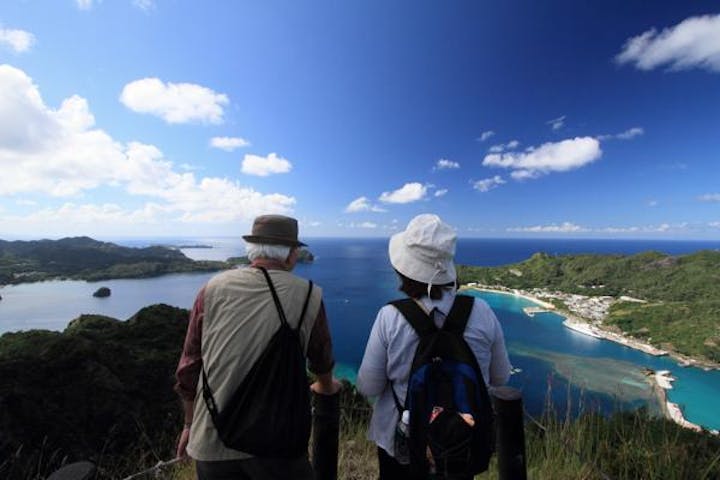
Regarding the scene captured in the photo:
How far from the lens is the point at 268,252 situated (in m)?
1.47

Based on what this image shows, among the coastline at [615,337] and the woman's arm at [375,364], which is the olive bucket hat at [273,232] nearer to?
the woman's arm at [375,364]

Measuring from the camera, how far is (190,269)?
78438 millimetres

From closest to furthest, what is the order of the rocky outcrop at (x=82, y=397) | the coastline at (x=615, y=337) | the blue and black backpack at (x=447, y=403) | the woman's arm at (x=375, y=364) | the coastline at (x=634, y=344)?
1. the blue and black backpack at (x=447, y=403)
2. the woman's arm at (x=375, y=364)
3. the rocky outcrop at (x=82, y=397)
4. the coastline at (x=634, y=344)
5. the coastline at (x=615, y=337)

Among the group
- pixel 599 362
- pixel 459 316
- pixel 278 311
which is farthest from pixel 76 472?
pixel 599 362

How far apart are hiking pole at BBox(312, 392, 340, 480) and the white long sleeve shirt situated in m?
0.15

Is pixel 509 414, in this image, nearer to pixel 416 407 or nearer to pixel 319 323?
pixel 416 407

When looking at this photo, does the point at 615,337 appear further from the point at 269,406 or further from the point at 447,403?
the point at 269,406

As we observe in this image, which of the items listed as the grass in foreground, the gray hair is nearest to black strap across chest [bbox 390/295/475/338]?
the gray hair

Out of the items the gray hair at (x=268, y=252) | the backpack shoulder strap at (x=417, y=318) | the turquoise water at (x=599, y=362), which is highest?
the gray hair at (x=268, y=252)

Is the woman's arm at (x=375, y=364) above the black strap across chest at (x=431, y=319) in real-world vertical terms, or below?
below

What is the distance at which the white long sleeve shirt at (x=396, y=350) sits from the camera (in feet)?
4.32

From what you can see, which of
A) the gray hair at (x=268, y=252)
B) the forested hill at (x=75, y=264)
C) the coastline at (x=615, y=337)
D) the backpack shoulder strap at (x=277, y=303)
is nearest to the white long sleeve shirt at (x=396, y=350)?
the backpack shoulder strap at (x=277, y=303)

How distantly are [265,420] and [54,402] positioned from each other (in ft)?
39.0

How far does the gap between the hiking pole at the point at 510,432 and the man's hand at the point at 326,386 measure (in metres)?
0.65
